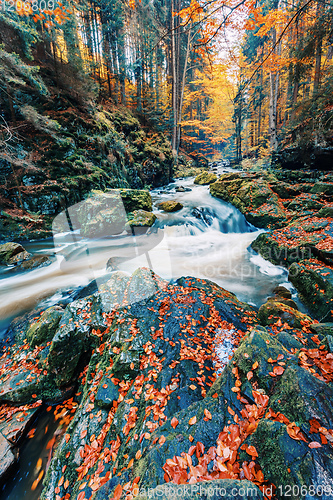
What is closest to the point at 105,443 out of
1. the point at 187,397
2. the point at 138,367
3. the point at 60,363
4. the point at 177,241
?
the point at 138,367

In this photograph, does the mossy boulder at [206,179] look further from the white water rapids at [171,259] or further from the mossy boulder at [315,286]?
the mossy boulder at [315,286]

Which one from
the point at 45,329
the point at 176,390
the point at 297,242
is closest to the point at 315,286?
the point at 297,242

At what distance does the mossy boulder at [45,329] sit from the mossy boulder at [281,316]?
474cm

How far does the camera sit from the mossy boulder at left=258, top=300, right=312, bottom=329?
4082 mm

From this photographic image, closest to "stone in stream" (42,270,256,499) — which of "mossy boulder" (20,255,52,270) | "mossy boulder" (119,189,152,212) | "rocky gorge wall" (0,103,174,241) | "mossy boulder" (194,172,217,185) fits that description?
"mossy boulder" (20,255,52,270)

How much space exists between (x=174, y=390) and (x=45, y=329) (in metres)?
3.28

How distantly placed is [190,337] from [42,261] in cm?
693

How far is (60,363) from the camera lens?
400 cm

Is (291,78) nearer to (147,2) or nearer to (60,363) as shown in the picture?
(60,363)

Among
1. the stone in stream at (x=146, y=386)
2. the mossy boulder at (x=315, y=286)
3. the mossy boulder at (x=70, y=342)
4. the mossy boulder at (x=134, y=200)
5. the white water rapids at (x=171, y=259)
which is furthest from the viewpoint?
the mossy boulder at (x=134, y=200)

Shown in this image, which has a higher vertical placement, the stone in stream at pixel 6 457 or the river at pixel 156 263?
the river at pixel 156 263

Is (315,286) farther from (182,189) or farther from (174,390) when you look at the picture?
(182,189)

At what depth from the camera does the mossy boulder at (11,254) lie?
7.84 meters

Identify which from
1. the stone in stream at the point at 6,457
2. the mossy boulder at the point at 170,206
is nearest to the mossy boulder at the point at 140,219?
the mossy boulder at the point at 170,206
